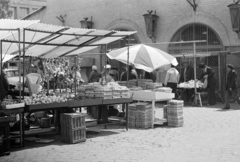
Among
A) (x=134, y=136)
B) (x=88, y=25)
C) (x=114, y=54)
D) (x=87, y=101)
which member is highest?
(x=88, y=25)

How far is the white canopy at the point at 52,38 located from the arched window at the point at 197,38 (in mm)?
8533

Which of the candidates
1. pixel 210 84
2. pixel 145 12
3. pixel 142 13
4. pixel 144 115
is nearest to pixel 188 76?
pixel 210 84

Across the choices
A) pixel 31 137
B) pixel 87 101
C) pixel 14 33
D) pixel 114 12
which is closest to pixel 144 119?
pixel 87 101

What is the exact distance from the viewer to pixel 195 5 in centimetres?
1861

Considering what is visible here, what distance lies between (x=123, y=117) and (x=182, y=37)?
9528 mm

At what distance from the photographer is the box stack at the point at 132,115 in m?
10.5

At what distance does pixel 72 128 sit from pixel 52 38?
Answer: 2742 mm

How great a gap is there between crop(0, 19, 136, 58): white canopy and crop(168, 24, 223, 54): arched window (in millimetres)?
8533

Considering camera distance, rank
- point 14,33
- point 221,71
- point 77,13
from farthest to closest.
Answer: point 77,13 < point 221,71 < point 14,33

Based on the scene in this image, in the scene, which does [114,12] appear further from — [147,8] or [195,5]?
[195,5]

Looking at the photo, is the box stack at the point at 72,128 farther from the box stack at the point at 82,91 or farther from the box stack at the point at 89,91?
the box stack at the point at 82,91

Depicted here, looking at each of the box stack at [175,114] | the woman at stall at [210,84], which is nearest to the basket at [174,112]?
the box stack at [175,114]

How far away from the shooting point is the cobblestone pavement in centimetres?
696

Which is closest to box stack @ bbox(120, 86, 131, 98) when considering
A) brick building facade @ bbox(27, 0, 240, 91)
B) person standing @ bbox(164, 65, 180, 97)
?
person standing @ bbox(164, 65, 180, 97)
